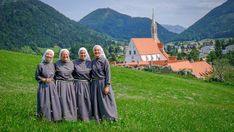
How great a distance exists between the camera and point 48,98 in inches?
440

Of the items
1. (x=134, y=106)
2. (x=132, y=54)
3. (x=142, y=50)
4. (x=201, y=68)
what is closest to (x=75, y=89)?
(x=134, y=106)

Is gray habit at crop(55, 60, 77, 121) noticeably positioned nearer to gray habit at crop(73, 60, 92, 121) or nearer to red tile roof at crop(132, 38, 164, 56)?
gray habit at crop(73, 60, 92, 121)

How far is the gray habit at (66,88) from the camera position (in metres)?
11.2

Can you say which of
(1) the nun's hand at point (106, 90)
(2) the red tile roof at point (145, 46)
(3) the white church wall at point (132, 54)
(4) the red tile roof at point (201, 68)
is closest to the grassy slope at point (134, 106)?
(1) the nun's hand at point (106, 90)

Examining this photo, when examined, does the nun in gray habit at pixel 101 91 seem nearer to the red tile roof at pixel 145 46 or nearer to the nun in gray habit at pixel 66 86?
the nun in gray habit at pixel 66 86

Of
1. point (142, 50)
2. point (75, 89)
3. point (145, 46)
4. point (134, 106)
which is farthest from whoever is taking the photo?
point (145, 46)

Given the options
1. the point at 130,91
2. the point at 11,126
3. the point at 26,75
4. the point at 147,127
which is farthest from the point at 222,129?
the point at 26,75

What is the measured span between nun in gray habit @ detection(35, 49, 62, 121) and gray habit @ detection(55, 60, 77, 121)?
18cm

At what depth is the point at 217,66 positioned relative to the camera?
83.6 meters

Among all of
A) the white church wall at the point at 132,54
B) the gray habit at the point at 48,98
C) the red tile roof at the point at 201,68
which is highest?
the white church wall at the point at 132,54

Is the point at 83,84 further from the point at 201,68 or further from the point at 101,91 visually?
the point at 201,68

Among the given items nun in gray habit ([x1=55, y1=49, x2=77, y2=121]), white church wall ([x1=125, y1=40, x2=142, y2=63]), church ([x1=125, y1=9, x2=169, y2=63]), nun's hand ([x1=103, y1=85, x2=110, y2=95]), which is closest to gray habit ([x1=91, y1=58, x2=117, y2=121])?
nun's hand ([x1=103, y1=85, x2=110, y2=95])

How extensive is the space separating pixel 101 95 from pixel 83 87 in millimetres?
727

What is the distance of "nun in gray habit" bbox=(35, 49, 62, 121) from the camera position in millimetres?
11047
